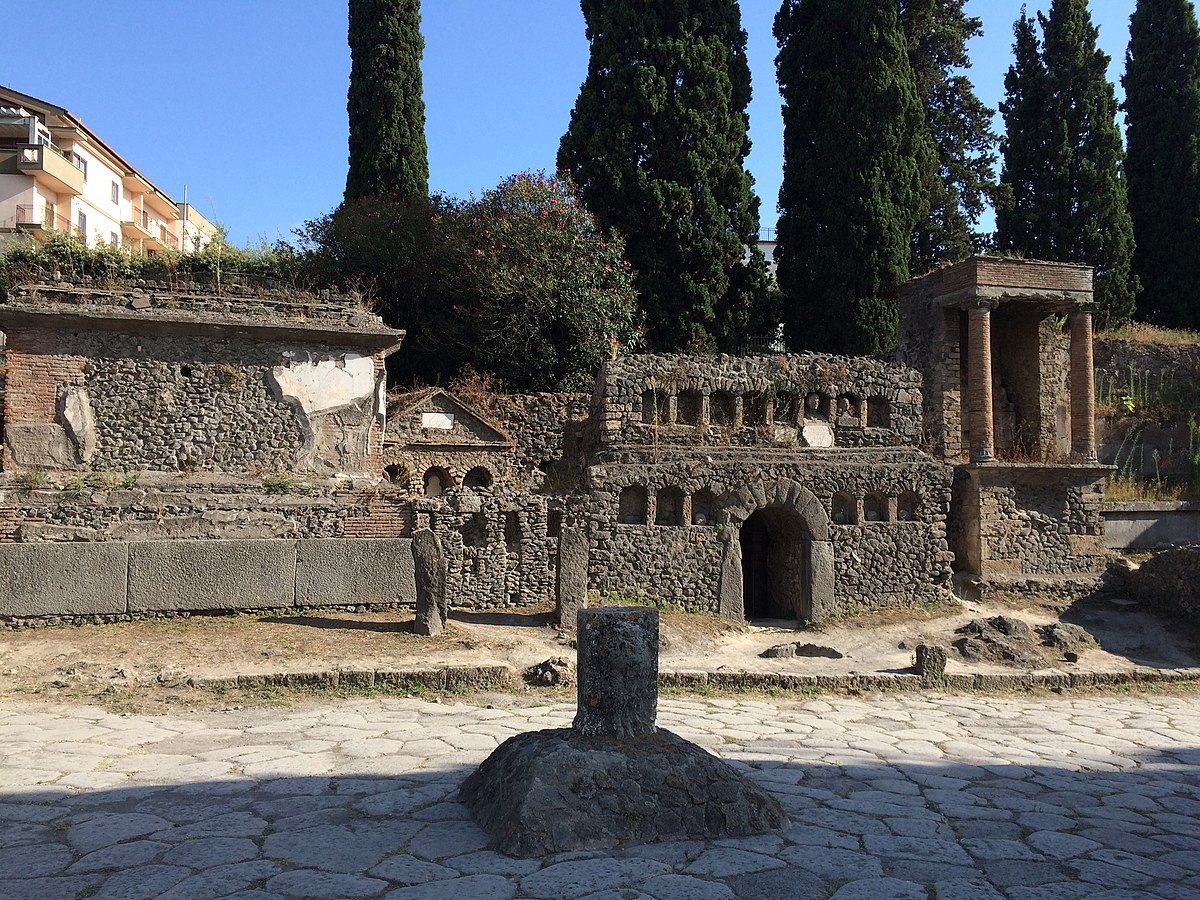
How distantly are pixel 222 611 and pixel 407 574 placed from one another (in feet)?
7.82

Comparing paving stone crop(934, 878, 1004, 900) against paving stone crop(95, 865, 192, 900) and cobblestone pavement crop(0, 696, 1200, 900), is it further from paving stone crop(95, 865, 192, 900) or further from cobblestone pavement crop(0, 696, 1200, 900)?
paving stone crop(95, 865, 192, 900)

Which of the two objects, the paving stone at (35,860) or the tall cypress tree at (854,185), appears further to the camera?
the tall cypress tree at (854,185)

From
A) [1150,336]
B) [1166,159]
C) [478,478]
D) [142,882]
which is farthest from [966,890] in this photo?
[1166,159]

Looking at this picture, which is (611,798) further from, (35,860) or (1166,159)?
(1166,159)

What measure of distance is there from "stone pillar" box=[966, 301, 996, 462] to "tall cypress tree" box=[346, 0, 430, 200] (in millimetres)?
13716

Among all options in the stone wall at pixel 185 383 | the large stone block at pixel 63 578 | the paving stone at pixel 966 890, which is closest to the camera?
the paving stone at pixel 966 890

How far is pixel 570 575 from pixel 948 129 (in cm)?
2134

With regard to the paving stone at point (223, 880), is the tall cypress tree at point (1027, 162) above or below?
above

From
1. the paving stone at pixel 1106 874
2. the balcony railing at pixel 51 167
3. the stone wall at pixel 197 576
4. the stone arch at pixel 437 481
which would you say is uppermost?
the balcony railing at pixel 51 167

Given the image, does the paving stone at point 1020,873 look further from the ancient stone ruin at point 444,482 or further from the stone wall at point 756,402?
the stone wall at point 756,402

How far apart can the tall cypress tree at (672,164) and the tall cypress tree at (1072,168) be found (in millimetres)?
8491

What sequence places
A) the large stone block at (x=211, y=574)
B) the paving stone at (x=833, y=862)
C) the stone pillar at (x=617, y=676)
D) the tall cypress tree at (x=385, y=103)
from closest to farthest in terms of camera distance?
the paving stone at (x=833, y=862)
the stone pillar at (x=617, y=676)
the large stone block at (x=211, y=574)
the tall cypress tree at (x=385, y=103)

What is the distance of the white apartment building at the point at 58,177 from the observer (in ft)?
109

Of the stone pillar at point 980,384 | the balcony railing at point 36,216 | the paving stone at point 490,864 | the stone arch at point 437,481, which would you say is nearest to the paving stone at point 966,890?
the paving stone at point 490,864
